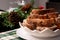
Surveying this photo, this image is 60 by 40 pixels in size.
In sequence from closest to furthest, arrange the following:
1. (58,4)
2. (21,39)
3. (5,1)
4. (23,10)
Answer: (21,39) → (23,10) → (58,4) → (5,1)

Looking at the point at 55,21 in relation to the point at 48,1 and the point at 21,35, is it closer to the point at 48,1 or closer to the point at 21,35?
the point at 21,35

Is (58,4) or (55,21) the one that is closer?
(55,21)

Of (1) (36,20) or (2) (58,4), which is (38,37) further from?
(2) (58,4)

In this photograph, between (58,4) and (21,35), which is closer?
(21,35)


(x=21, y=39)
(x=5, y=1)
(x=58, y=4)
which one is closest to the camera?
(x=21, y=39)

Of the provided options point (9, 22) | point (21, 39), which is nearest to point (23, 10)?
point (9, 22)

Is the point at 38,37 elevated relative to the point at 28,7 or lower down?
lower down

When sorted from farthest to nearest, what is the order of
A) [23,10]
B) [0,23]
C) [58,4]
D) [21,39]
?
[58,4]
[23,10]
[0,23]
[21,39]

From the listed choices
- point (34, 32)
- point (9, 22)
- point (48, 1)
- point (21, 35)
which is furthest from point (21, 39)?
point (48, 1)

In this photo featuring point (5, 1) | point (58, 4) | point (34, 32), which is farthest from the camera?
point (5, 1)

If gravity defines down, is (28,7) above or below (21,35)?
above
